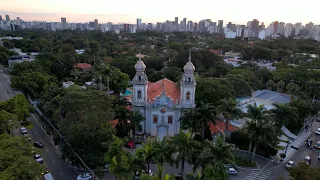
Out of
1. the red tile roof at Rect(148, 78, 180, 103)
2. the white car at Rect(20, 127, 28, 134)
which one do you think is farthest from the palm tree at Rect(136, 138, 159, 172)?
the white car at Rect(20, 127, 28, 134)

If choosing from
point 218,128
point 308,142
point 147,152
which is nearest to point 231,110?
point 218,128

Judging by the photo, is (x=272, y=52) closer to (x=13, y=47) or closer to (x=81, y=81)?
(x=81, y=81)

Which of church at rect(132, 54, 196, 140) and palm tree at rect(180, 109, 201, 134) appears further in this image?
church at rect(132, 54, 196, 140)

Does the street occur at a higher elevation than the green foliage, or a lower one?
lower

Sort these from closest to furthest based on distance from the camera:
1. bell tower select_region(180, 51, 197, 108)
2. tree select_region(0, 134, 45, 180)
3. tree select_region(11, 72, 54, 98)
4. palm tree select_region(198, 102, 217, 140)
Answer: tree select_region(0, 134, 45, 180)
palm tree select_region(198, 102, 217, 140)
bell tower select_region(180, 51, 197, 108)
tree select_region(11, 72, 54, 98)

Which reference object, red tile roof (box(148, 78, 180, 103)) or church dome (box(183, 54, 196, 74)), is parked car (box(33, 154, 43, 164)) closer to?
red tile roof (box(148, 78, 180, 103))

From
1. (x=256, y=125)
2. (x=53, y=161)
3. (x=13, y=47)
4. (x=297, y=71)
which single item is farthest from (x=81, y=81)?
(x=13, y=47)
